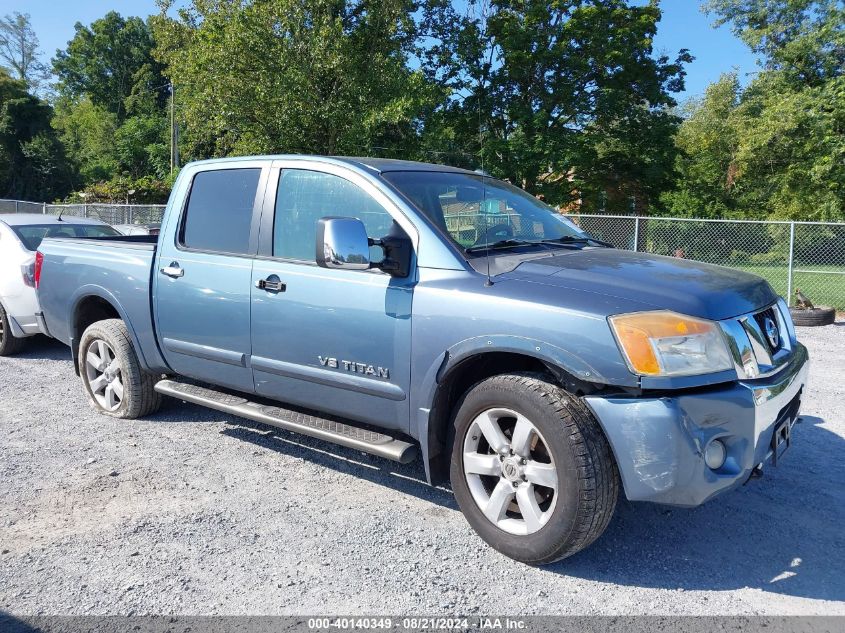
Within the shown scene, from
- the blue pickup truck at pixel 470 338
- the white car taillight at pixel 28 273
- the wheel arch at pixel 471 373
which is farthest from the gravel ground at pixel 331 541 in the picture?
the white car taillight at pixel 28 273

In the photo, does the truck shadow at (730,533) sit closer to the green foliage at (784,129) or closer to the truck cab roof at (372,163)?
the truck cab roof at (372,163)

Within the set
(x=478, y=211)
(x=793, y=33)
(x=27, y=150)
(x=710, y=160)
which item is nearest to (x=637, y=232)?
(x=478, y=211)

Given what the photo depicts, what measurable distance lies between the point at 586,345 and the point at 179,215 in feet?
10.7

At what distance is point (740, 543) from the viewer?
349cm

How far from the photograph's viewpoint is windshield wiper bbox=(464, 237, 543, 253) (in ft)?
11.9

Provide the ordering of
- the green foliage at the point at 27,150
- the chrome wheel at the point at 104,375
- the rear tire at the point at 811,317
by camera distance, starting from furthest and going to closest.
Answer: the green foliage at the point at 27,150 < the rear tire at the point at 811,317 < the chrome wheel at the point at 104,375

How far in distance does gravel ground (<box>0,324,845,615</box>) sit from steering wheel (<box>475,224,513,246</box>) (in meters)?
1.51

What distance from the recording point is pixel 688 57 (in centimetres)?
2788

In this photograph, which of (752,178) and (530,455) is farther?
(752,178)

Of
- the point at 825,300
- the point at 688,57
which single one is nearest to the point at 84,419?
the point at 825,300

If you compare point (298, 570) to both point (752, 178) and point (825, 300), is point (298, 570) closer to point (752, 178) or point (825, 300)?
point (825, 300)

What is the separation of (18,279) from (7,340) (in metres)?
0.77

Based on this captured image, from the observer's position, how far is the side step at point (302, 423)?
360 centimetres

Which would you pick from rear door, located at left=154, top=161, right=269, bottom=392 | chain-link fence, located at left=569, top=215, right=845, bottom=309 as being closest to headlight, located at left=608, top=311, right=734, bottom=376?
rear door, located at left=154, top=161, right=269, bottom=392
